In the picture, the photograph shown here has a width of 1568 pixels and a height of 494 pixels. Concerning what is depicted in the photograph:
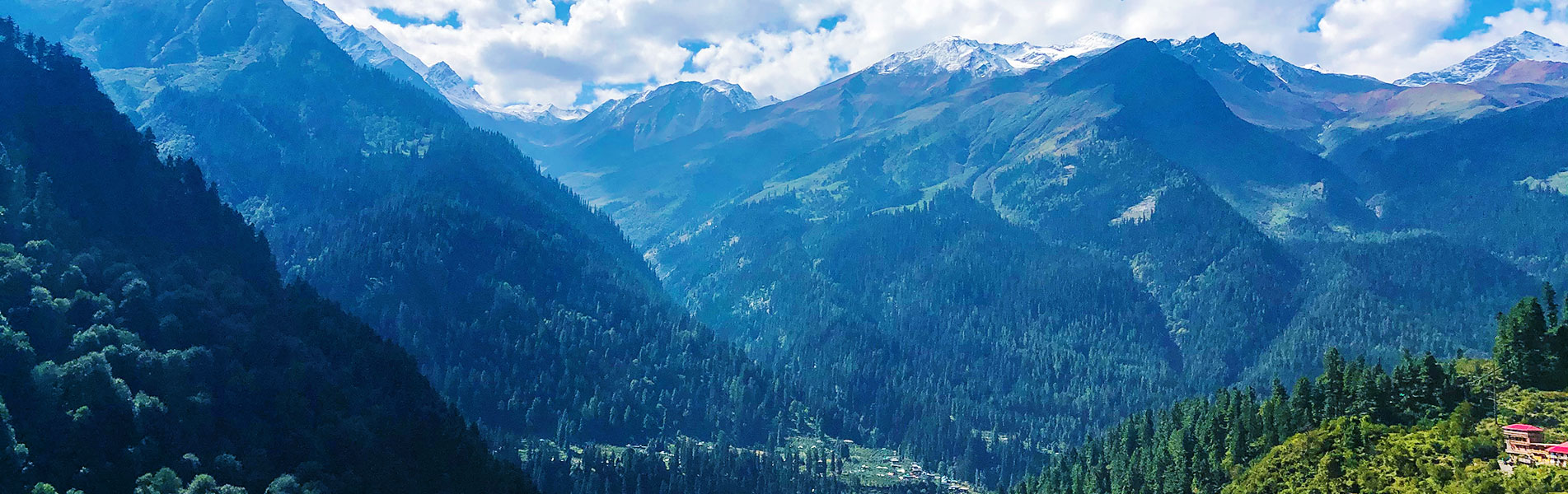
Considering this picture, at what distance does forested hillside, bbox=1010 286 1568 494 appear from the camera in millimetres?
134500

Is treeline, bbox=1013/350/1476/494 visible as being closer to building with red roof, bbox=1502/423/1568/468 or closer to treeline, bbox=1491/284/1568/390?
treeline, bbox=1491/284/1568/390

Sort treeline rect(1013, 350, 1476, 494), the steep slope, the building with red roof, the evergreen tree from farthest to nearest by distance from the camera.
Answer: treeline rect(1013, 350, 1476, 494) → the evergreen tree → the steep slope → the building with red roof

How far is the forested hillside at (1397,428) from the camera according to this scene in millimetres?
134500

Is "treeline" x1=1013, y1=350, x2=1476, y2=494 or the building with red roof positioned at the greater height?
"treeline" x1=1013, y1=350, x2=1476, y2=494

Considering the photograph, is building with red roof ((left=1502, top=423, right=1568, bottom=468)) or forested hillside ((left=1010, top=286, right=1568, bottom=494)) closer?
building with red roof ((left=1502, top=423, right=1568, bottom=468))

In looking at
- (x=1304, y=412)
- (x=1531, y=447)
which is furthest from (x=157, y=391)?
(x=1531, y=447)

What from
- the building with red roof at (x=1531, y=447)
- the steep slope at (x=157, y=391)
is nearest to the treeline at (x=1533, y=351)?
the building with red roof at (x=1531, y=447)

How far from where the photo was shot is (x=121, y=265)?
7441 inches

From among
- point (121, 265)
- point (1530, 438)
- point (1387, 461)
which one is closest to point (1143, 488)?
point (1387, 461)

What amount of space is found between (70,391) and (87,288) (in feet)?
114

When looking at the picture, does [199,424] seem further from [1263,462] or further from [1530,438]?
[1530,438]

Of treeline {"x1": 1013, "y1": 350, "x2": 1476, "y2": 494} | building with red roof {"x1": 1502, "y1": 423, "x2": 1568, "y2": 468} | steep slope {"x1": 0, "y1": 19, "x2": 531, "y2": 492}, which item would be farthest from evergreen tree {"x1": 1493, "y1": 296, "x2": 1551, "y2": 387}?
steep slope {"x1": 0, "y1": 19, "x2": 531, "y2": 492}

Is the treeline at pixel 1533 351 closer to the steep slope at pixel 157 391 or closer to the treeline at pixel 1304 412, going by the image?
the treeline at pixel 1304 412

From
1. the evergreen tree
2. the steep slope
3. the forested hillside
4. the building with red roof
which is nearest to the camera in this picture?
the building with red roof
